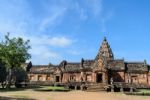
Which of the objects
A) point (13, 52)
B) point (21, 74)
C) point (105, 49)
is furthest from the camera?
point (105, 49)

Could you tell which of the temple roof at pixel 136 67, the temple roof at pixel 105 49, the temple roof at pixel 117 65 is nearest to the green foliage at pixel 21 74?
the temple roof at pixel 105 49

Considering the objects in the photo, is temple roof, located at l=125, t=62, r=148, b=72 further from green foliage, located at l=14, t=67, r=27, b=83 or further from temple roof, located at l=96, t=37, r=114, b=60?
green foliage, located at l=14, t=67, r=27, b=83

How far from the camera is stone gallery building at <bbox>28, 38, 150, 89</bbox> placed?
6881cm

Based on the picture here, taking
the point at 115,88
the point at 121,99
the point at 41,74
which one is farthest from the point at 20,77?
the point at 121,99

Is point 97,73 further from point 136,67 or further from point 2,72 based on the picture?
point 2,72

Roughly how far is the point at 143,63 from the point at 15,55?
33.9 m

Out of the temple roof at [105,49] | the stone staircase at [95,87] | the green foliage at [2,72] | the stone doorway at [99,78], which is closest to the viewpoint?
the stone staircase at [95,87]

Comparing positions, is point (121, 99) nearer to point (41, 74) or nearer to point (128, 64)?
point (128, 64)

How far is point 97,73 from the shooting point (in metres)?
69.8


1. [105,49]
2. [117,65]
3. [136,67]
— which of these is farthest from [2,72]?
[136,67]

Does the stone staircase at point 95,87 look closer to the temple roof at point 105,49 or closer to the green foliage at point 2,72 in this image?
the temple roof at point 105,49

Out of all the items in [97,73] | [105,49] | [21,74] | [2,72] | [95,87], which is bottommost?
[95,87]

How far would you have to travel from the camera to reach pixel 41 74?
8281 cm

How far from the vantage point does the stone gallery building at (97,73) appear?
226ft
